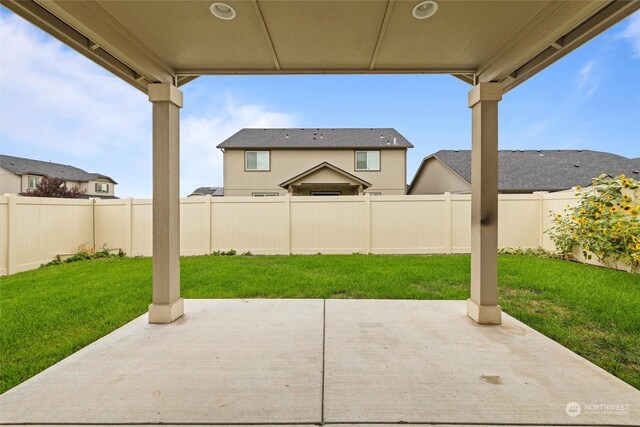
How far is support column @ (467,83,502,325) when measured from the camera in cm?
326

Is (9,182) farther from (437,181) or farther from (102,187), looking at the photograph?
(437,181)

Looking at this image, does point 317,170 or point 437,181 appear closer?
point 317,170

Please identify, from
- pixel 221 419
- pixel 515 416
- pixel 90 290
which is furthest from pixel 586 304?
pixel 90 290

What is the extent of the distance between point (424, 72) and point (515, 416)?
10.6 ft

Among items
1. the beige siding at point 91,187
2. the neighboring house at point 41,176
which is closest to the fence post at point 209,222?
the neighboring house at point 41,176

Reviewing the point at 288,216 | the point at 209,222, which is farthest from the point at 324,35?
the point at 209,222

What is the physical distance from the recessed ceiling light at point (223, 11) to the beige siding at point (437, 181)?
42.0ft

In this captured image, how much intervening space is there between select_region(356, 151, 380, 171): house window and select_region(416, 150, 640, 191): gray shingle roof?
3.55 meters

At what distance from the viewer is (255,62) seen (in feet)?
10.4

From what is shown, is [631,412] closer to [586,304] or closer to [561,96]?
[586,304]

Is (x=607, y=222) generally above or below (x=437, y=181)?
below

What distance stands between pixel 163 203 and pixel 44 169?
33232mm

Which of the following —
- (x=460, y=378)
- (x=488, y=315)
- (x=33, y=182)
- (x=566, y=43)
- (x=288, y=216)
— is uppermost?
(x=33, y=182)

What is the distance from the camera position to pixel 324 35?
2652 millimetres
